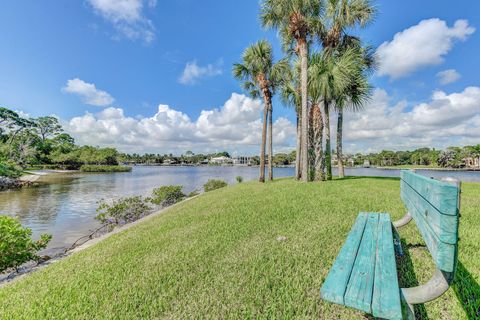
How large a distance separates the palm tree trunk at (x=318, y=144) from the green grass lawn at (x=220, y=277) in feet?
28.7

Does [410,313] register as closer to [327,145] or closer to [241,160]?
[327,145]

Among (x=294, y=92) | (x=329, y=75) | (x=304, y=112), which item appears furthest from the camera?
(x=294, y=92)

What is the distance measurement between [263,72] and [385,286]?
58.4 feet

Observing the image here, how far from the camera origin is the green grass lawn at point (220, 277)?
7.80 ft

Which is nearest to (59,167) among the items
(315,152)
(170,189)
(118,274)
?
(170,189)

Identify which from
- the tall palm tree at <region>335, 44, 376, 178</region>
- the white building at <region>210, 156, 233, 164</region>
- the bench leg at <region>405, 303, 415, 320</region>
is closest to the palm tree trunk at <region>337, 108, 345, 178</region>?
the tall palm tree at <region>335, 44, 376, 178</region>

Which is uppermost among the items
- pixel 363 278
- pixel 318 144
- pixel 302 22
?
Answer: pixel 302 22

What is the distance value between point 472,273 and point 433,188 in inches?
75.3

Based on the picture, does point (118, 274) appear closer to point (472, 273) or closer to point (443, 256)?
point (443, 256)

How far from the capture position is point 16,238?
14.9 ft

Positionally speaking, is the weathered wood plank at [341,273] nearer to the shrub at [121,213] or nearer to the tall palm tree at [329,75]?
the shrub at [121,213]

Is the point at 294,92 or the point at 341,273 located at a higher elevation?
the point at 294,92

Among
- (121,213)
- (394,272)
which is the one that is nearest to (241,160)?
(121,213)

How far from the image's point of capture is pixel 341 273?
1.88m
